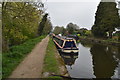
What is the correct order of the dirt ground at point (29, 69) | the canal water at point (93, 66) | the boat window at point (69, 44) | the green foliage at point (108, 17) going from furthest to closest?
the green foliage at point (108, 17)
the boat window at point (69, 44)
the canal water at point (93, 66)
the dirt ground at point (29, 69)

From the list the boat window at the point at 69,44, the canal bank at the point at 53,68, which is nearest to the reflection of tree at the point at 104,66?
the canal bank at the point at 53,68

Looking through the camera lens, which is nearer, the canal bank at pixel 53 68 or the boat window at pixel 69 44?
the canal bank at pixel 53 68

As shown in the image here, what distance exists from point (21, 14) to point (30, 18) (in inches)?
26.0

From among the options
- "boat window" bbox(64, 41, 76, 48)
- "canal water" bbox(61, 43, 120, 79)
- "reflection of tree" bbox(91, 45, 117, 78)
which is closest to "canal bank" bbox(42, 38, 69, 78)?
"canal water" bbox(61, 43, 120, 79)

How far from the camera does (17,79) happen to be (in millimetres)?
5051

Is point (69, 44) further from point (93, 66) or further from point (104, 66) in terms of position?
point (104, 66)

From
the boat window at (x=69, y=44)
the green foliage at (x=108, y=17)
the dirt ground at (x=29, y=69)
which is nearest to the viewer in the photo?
the dirt ground at (x=29, y=69)

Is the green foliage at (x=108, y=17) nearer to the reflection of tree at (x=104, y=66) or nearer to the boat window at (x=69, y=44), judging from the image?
the boat window at (x=69, y=44)

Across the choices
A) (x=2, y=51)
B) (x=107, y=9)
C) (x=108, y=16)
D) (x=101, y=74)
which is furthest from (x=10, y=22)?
(x=107, y=9)

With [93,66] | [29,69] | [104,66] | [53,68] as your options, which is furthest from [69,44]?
[29,69]

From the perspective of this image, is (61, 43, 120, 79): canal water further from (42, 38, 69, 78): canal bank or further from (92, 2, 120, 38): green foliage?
(92, 2, 120, 38): green foliage

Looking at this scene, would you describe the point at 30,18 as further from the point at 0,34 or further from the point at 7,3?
the point at 0,34

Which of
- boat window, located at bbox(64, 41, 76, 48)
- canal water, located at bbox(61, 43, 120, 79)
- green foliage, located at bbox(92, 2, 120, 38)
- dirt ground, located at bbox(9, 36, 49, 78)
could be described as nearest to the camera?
dirt ground, located at bbox(9, 36, 49, 78)

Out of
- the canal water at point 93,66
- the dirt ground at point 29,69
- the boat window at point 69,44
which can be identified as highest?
the boat window at point 69,44
